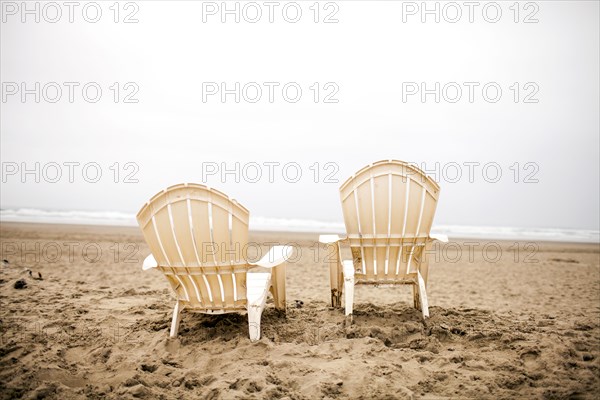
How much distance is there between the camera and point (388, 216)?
10.7 feet

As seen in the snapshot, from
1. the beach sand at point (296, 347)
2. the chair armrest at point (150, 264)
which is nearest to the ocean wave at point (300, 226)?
the beach sand at point (296, 347)

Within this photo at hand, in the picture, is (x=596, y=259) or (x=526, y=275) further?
(x=596, y=259)

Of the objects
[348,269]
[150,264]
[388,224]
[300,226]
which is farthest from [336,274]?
[300,226]

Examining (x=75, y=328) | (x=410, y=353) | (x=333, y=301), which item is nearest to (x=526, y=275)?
(x=333, y=301)

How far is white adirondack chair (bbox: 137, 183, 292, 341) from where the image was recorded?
272cm

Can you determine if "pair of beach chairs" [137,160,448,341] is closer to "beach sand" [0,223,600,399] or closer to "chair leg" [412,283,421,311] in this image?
"chair leg" [412,283,421,311]

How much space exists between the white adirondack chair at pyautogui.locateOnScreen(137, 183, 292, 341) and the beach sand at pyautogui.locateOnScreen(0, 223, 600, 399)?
0.99 ft

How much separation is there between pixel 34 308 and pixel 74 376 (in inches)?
69.8

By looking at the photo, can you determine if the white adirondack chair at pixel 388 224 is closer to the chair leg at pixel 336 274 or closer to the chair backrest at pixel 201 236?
the chair leg at pixel 336 274

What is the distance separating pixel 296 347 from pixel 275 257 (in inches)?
27.0

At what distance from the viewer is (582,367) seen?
89.2 inches

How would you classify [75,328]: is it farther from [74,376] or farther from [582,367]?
→ [582,367]

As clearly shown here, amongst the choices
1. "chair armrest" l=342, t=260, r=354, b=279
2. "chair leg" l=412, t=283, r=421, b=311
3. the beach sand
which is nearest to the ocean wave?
the beach sand

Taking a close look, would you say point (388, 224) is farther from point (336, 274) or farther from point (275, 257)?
point (275, 257)
